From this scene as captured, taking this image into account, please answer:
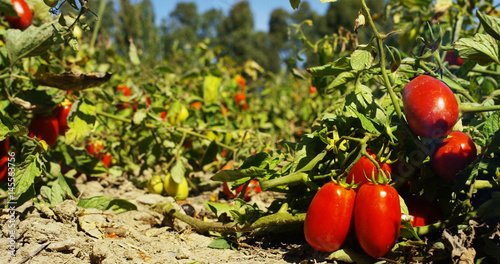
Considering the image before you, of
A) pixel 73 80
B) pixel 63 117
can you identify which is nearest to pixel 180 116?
pixel 63 117

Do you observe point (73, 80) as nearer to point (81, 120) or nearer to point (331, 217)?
point (81, 120)

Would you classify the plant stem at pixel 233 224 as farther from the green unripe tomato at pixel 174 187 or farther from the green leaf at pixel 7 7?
the green leaf at pixel 7 7

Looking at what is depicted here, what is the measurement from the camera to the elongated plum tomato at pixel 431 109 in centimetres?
80

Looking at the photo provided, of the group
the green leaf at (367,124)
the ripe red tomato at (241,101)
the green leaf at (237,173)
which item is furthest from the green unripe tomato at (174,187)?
the ripe red tomato at (241,101)

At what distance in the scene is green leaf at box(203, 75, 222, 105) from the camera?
6.49 ft

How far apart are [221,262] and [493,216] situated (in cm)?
59

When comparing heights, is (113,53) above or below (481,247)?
above

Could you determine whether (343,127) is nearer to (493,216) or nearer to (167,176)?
(493,216)

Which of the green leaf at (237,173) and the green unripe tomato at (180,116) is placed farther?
the green unripe tomato at (180,116)

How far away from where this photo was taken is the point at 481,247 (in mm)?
938

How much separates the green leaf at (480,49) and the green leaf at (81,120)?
1006 millimetres

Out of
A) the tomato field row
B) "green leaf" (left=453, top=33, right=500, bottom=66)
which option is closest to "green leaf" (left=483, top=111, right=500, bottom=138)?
the tomato field row

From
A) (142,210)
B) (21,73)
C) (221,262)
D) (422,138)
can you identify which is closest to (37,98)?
(21,73)

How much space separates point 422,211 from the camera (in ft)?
3.15
